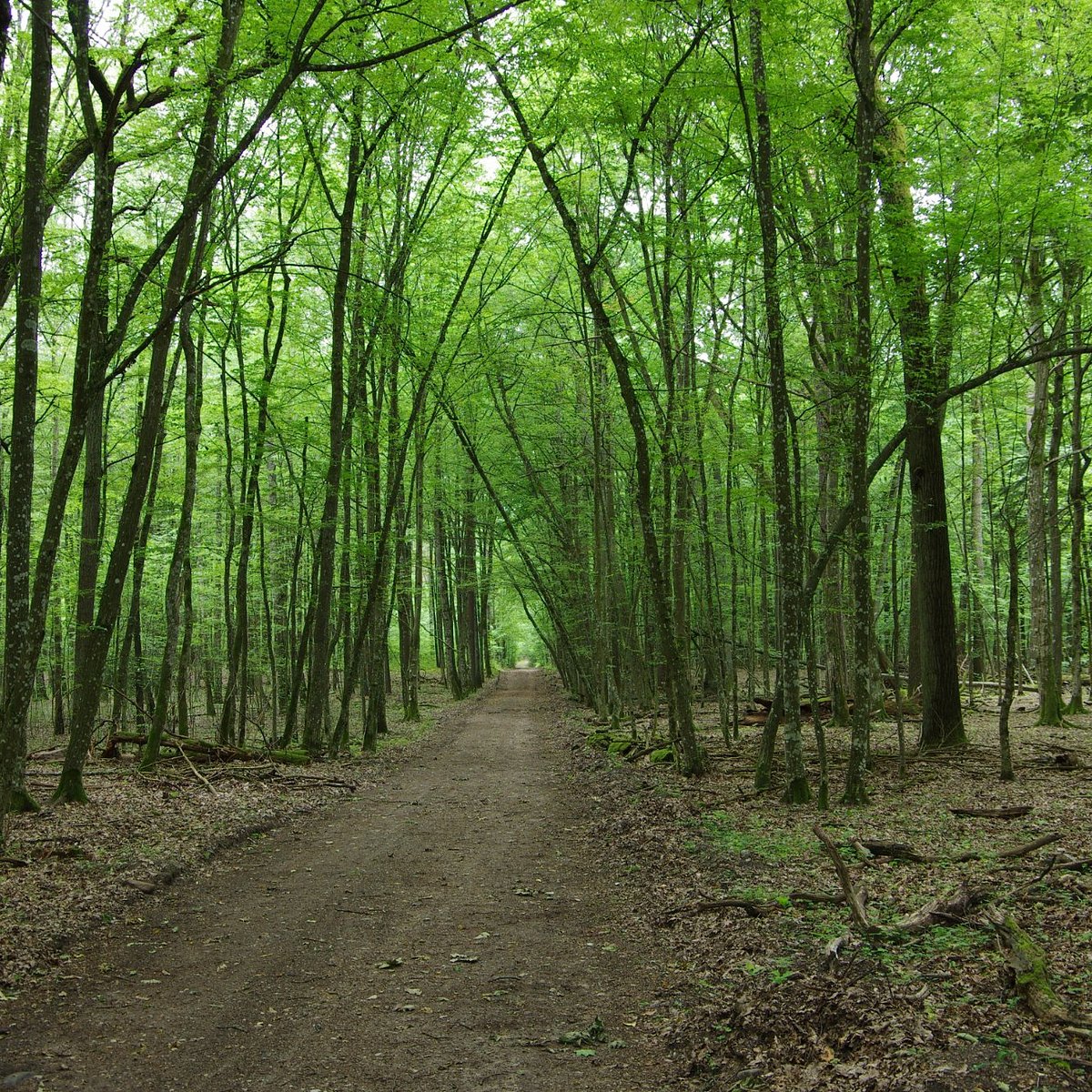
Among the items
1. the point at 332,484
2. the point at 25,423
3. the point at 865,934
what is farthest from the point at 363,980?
the point at 332,484

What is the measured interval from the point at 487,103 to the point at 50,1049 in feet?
39.3

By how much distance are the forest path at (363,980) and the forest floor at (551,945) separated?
0.02 m

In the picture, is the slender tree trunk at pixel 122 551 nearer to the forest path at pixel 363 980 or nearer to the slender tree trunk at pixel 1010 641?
the forest path at pixel 363 980

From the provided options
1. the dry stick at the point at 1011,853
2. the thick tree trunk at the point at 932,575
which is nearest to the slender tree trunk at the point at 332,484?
the thick tree trunk at the point at 932,575

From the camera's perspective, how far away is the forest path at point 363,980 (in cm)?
367

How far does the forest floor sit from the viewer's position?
11.6ft

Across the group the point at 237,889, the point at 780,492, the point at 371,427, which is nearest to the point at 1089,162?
the point at 780,492

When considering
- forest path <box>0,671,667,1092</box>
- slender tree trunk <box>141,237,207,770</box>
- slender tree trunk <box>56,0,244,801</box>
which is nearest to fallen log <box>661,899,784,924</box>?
forest path <box>0,671,667,1092</box>

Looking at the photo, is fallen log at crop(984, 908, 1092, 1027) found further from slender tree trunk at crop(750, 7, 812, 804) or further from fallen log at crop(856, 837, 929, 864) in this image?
slender tree trunk at crop(750, 7, 812, 804)

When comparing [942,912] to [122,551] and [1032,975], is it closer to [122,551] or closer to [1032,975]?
[1032,975]

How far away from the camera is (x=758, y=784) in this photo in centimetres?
959

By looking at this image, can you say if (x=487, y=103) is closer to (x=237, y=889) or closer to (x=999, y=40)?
(x=999, y=40)

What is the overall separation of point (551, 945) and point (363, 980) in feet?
4.12

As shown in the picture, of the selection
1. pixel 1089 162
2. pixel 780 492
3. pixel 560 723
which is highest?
pixel 1089 162
